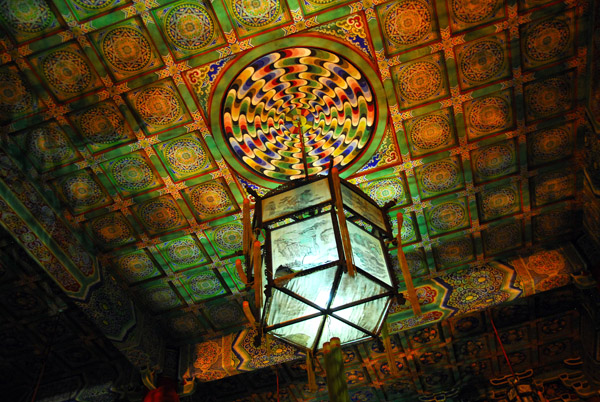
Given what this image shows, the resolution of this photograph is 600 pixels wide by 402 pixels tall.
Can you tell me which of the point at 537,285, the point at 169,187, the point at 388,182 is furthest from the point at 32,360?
the point at 537,285

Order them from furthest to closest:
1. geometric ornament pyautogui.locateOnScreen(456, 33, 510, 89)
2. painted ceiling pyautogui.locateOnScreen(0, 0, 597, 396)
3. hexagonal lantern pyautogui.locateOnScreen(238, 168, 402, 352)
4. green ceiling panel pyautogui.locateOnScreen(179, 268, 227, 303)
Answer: green ceiling panel pyautogui.locateOnScreen(179, 268, 227, 303) < geometric ornament pyautogui.locateOnScreen(456, 33, 510, 89) < painted ceiling pyautogui.locateOnScreen(0, 0, 597, 396) < hexagonal lantern pyautogui.locateOnScreen(238, 168, 402, 352)

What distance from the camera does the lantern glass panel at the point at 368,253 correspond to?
3023 millimetres

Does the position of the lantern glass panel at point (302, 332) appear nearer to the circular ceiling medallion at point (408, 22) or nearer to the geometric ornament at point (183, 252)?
the geometric ornament at point (183, 252)

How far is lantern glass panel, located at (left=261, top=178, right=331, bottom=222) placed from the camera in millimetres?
3311

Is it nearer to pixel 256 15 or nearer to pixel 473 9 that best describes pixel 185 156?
pixel 256 15

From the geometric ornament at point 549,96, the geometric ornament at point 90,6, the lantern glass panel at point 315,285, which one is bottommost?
the lantern glass panel at point 315,285

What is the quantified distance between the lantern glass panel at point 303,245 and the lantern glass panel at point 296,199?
0.11 meters

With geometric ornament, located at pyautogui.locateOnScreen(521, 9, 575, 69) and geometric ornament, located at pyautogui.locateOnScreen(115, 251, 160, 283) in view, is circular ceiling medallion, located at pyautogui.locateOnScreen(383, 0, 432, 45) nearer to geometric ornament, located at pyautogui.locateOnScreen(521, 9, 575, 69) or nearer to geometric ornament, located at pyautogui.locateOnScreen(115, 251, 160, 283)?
geometric ornament, located at pyautogui.locateOnScreen(521, 9, 575, 69)

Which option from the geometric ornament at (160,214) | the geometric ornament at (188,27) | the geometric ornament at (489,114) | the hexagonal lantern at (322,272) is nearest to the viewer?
the hexagonal lantern at (322,272)

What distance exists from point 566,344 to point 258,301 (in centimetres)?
481

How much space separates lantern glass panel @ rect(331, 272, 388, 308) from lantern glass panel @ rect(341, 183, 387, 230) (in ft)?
1.78

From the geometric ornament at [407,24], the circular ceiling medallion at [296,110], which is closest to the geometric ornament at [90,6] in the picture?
the circular ceiling medallion at [296,110]

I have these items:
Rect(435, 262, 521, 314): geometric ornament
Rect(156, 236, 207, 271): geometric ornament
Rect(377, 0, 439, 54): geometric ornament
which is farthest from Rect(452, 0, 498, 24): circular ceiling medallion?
Rect(156, 236, 207, 271): geometric ornament

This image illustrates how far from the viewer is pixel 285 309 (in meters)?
3.01
